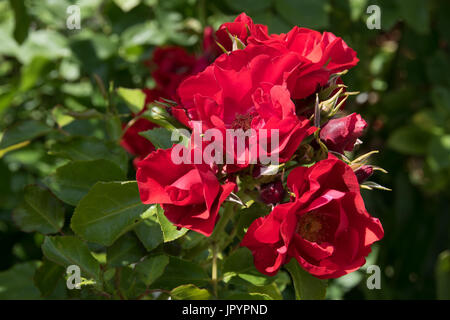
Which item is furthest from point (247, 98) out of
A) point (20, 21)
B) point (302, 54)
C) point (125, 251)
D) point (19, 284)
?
point (20, 21)

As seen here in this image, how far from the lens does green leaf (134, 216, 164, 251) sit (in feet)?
2.37

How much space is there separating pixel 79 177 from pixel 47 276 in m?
0.18

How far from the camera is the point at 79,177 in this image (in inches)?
31.0

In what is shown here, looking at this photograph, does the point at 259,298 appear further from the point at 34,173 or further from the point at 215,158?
the point at 34,173

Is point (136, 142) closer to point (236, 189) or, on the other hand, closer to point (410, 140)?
point (236, 189)

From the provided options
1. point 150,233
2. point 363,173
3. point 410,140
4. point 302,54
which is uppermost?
point 302,54

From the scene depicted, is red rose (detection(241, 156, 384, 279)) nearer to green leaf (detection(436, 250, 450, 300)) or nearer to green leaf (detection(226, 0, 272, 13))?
green leaf (detection(226, 0, 272, 13))

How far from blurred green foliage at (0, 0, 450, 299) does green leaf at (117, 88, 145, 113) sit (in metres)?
0.13

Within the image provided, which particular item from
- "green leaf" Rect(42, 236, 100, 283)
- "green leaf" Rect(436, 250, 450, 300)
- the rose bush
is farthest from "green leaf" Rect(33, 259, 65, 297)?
"green leaf" Rect(436, 250, 450, 300)

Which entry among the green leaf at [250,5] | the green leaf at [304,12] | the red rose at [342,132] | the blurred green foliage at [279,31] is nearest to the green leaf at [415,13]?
the blurred green foliage at [279,31]

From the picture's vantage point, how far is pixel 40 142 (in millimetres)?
1381

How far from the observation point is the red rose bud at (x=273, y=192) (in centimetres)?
62

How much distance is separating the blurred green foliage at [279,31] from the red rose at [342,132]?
54cm

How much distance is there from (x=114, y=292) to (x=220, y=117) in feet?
1.04
